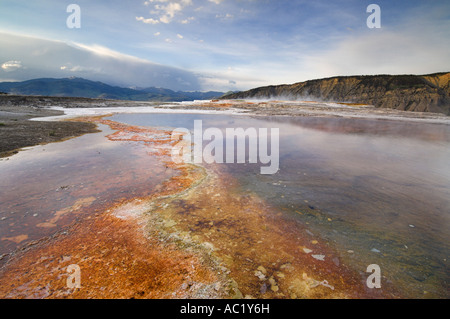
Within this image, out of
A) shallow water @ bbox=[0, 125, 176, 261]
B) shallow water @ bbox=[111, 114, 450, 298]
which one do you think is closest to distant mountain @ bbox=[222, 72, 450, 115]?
shallow water @ bbox=[111, 114, 450, 298]

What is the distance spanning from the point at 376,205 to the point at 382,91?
98226 mm

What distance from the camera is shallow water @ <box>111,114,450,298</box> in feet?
11.3

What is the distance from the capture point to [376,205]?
17.9 feet

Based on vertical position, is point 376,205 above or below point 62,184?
below

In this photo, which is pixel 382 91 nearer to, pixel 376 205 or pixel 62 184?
pixel 376 205

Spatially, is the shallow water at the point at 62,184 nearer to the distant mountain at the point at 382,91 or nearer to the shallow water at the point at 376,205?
the shallow water at the point at 376,205

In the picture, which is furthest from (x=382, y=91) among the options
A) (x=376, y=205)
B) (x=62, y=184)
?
(x=62, y=184)

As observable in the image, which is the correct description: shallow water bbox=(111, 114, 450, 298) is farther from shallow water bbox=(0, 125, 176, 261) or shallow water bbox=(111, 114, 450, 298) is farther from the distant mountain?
the distant mountain
